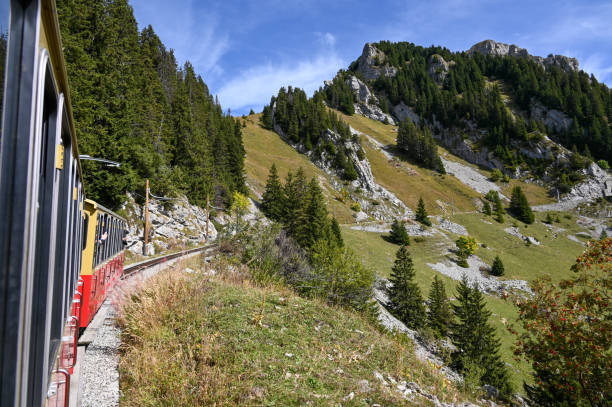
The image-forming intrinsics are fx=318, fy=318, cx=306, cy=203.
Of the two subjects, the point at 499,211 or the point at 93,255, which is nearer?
the point at 93,255

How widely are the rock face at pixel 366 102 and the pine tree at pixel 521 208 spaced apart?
2993 inches

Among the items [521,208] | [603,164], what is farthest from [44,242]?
[603,164]

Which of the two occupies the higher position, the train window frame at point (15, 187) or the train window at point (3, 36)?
the train window at point (3, 36)

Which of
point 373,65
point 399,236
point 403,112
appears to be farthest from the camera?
point 373,65

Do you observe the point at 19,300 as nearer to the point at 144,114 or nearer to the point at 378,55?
the point at 144,114

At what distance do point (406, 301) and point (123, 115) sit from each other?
29.1 m

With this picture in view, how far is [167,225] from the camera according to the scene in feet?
100

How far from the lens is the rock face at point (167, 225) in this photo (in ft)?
83.4

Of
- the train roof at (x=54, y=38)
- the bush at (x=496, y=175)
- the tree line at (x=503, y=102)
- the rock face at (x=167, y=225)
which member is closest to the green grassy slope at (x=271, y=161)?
the rock face at (x=167, y=225)

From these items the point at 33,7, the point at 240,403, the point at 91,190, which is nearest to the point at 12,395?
the point at 33,7

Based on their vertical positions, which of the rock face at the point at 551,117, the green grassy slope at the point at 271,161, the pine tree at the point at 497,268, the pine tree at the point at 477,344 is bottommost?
the pine tree at the point at 477,344

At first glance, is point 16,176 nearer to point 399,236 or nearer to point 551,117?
point 399,236

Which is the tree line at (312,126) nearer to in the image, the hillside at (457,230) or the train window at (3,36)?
the hillside at (457,230)

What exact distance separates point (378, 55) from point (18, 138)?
715ft
